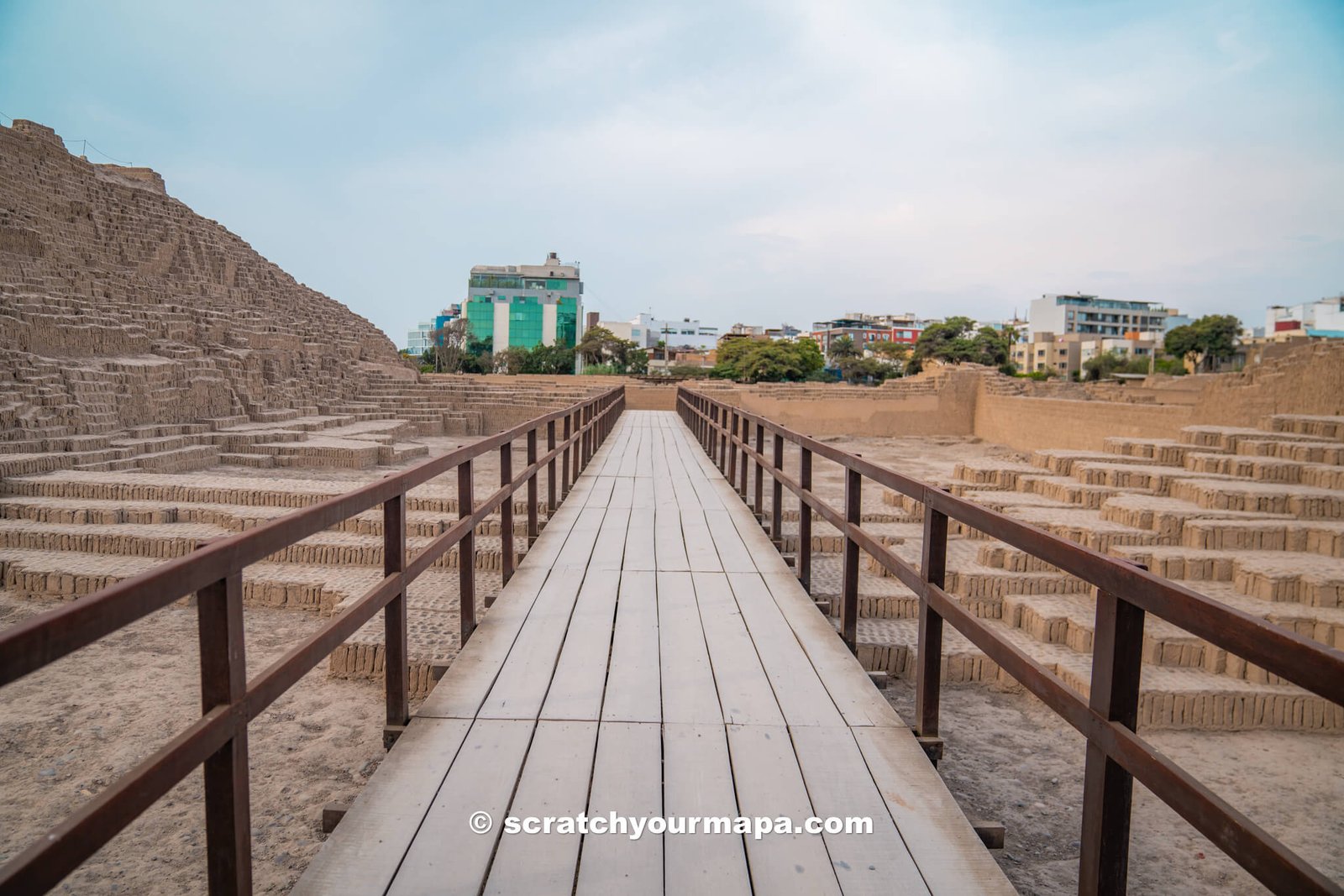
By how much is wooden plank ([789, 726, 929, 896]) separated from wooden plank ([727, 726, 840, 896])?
0.03 meters

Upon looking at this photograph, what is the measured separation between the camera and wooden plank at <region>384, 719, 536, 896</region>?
195 cm

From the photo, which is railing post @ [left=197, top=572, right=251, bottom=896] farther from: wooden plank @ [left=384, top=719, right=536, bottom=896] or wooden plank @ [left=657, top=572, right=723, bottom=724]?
wooden plank @ [left=657, top=572, right=723, bottom=724]

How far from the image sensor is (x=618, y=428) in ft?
54.5

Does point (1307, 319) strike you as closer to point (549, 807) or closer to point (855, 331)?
point (855, 331)

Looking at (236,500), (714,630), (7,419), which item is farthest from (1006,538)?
(7,419)

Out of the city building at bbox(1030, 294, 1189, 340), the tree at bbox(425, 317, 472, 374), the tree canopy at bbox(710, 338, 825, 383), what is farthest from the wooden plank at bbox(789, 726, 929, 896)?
the city building at bbox(1030, 294, 1189, 340)

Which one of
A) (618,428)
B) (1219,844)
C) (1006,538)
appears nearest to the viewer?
(1219,844)

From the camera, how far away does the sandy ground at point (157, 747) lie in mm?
3061

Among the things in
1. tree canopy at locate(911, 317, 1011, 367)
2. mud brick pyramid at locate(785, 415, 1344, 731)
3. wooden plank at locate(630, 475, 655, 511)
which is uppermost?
tree canopy at locate(911, 317, 1011, 367)

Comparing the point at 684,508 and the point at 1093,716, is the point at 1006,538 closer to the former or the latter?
the point at 1093,716

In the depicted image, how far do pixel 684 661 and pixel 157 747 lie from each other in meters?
2.92

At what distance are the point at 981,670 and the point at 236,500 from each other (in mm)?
8252

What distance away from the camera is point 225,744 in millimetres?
1698

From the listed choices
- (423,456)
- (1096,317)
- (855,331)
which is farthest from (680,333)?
(423,456)
